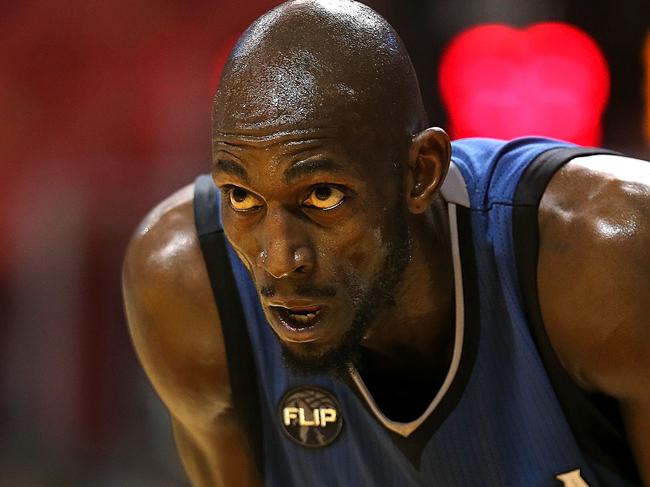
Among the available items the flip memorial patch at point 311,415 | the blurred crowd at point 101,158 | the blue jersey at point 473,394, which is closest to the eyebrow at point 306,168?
the blue jersey at point 473,394

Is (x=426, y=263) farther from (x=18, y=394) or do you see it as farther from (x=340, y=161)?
(x=18, y=394)

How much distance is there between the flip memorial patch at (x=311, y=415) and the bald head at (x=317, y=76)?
1.66 feet

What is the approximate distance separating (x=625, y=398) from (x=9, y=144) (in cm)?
250

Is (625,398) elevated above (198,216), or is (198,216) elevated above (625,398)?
(198,216)

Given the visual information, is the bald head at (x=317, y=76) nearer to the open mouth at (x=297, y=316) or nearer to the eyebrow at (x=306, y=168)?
the eyebrow at (x=306, y=168)

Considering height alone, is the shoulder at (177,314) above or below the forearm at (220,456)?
above

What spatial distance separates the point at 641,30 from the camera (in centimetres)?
379

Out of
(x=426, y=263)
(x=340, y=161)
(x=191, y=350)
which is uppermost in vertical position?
(x=340, y=161)

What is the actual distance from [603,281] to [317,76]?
0.49 m

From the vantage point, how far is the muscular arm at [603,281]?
161 cm

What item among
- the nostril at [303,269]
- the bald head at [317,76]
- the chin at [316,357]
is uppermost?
the bald head at [317,76]

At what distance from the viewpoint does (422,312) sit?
1.84m

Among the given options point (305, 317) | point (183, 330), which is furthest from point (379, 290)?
point (183, 330)

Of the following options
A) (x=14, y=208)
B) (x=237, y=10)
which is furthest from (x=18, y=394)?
(x=237, y=10)
